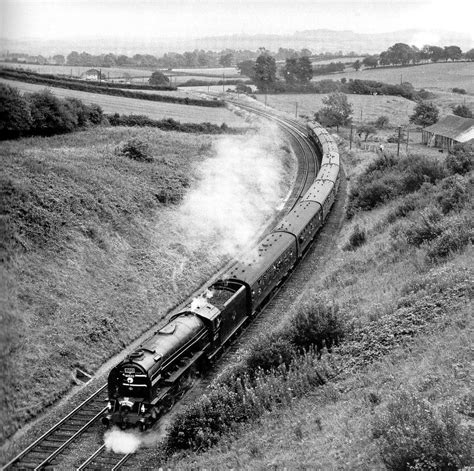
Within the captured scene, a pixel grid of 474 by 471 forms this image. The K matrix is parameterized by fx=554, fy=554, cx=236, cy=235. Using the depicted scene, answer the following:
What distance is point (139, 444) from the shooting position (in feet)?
62.2

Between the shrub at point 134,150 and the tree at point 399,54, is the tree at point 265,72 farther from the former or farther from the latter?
the shrub at point 134,150

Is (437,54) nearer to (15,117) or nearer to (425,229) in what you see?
(15,117)

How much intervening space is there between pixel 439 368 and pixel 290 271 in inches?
690

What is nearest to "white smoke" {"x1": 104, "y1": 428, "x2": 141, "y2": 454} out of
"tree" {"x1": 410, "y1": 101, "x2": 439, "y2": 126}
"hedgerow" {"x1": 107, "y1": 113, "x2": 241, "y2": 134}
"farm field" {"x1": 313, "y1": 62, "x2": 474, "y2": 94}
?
"hedgerow" {"x1": 107, "y1": 113, "x2": 241, "y2": 134}

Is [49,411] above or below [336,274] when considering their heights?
below

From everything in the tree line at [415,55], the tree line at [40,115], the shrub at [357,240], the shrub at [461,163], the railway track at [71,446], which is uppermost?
the tree line at [415,55]

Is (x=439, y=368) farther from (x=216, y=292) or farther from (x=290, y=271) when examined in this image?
(x=290, y=271)

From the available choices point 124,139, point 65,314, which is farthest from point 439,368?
point 124,139

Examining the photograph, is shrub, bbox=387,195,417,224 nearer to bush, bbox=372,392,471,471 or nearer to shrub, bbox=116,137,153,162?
shrub, bbox=116,137,153,162

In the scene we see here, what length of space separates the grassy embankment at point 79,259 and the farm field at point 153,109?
21905mm

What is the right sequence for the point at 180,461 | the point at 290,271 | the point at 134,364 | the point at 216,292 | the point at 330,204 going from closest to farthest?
1. the point at 180,461
2. the point at 134,364
3. the point at 216,292
4. the point at 290,271
5. the point at 330,204

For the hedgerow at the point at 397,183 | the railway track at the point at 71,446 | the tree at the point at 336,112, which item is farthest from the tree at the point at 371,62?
the railway track at the point at 71,446

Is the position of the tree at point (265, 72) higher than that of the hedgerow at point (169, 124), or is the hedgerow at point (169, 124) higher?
the tree at point (265, 72)

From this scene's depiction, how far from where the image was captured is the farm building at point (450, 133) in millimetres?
60656
